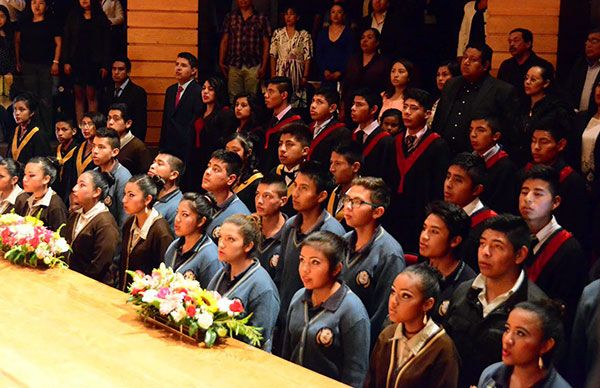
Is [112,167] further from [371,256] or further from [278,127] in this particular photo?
[371,256]

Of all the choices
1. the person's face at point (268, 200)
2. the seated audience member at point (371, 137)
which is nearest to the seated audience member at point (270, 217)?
the person's face at point (268, 200)

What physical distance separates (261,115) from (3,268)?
13.8 ft

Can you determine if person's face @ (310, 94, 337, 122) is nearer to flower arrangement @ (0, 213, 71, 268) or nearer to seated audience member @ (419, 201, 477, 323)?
flower arrangement @ (0, 213, 71, 268)

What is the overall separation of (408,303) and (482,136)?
8.18ft

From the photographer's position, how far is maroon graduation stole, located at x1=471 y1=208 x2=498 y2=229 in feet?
18.7

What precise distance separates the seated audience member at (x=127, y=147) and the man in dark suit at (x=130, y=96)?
739 millimetres

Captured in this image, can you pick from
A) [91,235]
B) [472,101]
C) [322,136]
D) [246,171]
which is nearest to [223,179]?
[246,171]

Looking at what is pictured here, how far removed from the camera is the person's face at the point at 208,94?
28.3 feet

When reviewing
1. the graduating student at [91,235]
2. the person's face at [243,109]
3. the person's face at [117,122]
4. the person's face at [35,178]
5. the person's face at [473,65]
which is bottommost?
the graduating student at [91,235]

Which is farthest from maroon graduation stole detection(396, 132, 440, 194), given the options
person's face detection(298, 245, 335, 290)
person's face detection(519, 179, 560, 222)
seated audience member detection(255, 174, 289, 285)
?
person's face detection(298, 245, 335, 290)

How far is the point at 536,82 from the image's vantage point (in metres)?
7.25

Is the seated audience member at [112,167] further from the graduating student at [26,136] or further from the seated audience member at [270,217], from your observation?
the seated audience member at [270,217]

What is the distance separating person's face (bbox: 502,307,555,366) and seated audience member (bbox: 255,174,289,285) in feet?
7.63

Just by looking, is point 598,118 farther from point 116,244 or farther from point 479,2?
point 116,244
